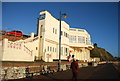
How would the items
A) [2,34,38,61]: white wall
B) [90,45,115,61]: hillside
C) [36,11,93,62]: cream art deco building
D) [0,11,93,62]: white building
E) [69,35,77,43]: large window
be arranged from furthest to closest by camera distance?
[90,45,115,61]: hillside → [69,35,77,43]: large window → [36,11,93,62]: cream art deco building → [0,11,93,62]: white building → [2,34,38,61]: white wall

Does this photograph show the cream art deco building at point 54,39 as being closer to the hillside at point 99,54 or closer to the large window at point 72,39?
the large window at point 72,39

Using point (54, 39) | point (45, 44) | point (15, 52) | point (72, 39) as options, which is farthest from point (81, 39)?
point (15, 52)

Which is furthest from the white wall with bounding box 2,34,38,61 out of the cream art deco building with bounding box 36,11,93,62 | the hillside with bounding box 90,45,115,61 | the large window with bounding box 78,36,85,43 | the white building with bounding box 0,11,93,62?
the hillside with bounding box 90,45,115,61

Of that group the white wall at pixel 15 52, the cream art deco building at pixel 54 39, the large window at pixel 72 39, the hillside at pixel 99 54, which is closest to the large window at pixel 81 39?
the cream art deco building at pixel 54 39

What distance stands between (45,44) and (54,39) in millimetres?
3875

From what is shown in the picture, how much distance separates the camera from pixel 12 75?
9984 mm

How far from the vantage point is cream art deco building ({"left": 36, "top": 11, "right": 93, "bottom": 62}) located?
2128 centimetres

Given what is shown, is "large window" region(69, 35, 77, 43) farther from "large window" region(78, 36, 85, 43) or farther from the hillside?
the hillside

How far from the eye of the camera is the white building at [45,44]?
47.0 ft

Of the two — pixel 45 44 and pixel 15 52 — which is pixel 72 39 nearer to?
pixel 45 44

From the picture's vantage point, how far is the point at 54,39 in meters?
25.3

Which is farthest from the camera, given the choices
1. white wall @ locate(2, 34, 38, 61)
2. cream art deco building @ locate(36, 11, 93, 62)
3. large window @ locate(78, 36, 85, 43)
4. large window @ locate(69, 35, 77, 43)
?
large window @ locate(78, 36, 85, 43)

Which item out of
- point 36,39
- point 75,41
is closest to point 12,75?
point 36,39

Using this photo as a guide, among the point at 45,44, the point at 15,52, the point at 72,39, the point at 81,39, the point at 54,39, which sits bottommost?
the point at 15,52
